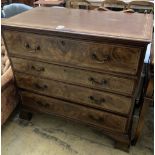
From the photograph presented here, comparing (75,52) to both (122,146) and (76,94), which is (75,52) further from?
(122,146)

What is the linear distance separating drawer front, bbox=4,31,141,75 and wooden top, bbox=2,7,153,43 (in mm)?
58

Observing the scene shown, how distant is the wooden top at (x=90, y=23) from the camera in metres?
0.99

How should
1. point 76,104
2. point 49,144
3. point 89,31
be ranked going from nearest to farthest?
1. point 89,31
2. point 76,104
3. point 49,144

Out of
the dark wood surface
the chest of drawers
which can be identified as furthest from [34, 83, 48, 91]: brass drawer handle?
the dark wood surface

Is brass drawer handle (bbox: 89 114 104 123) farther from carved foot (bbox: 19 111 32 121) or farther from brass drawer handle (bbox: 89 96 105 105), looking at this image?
carved foot (bbox: 19 111 32 121)

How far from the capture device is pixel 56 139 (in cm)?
151

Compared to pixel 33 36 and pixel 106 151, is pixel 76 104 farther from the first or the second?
pixel 33 36

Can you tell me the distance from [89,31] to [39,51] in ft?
1.22

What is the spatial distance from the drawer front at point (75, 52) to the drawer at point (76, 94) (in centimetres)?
19

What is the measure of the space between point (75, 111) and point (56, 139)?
32 centimetres

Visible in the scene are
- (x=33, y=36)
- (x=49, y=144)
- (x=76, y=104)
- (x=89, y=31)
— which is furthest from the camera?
(x=49, y=144)

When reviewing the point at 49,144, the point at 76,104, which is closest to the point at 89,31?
the point at 76,104

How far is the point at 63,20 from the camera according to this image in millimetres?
1209

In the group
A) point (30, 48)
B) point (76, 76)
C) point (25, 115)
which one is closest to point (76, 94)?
point (76, 76)
